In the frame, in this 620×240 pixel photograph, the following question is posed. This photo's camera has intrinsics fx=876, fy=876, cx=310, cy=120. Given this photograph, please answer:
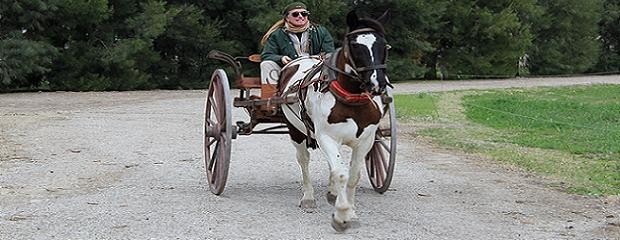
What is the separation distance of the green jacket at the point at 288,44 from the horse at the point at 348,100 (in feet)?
4.09

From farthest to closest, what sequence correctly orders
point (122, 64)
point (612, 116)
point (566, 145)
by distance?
1. point (122, 64)
2. point (612, 116)
3. point (566, 145)

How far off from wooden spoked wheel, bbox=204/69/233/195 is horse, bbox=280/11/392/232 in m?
1.11

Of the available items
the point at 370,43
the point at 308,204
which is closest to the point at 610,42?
the point at 308,204

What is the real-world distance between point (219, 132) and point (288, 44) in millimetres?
1153

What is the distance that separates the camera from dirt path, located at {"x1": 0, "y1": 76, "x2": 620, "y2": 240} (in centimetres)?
724

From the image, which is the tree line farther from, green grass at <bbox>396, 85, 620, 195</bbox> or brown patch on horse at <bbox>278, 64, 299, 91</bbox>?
brown patch on horse at <bbox>278, 64, 299, 91</bbox>

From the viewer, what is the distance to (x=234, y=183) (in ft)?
32.2

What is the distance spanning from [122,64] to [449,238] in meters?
22.8

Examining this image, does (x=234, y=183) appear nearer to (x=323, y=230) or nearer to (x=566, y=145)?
(x=323, y=230)

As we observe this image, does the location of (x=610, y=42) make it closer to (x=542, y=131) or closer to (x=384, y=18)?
(x=542, y=131)

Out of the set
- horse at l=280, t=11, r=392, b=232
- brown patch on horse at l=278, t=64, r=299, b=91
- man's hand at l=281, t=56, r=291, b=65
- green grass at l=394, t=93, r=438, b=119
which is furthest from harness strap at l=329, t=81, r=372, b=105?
green grass at l=394, t=93, r=438, b=119

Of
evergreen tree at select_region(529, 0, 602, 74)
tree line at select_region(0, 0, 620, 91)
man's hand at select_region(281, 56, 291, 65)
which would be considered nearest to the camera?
man's hand at select_region(281, 56, 291, 65)

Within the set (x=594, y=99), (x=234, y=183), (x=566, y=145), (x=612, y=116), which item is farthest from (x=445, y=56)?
(x=234, y=183)

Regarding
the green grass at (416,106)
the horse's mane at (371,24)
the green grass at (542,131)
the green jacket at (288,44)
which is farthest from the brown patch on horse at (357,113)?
the green grass at (416,106)
